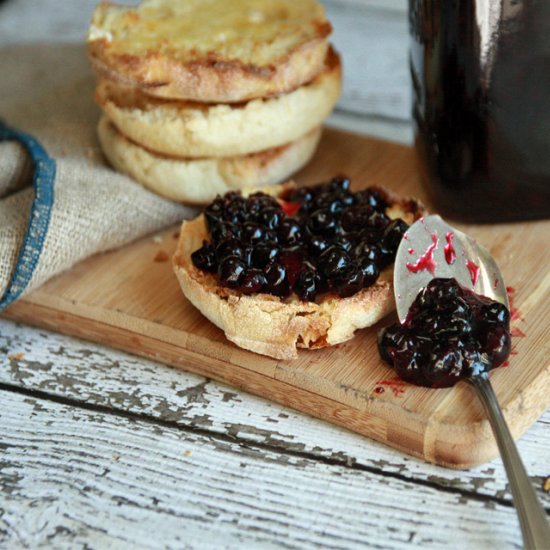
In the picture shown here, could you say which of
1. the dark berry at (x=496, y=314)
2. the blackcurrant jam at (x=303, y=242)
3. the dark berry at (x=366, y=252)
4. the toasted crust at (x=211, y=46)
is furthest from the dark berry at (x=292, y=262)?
the toasted crust at (x=211, y=46)

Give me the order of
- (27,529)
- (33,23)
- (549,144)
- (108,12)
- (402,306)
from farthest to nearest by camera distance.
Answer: (33,23), (108,12), (549,144), (402,306), (27,529)

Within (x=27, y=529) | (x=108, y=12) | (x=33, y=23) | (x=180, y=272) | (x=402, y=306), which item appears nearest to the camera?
(x=27, y=529)

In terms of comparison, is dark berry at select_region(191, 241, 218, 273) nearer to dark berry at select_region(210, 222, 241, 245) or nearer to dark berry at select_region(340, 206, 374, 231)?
dark berry at select_region(210, 222, 241, 245)

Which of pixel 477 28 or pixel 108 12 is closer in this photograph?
pixel 477 28

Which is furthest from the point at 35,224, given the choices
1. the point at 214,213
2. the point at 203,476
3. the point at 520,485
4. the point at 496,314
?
the point at 520,485

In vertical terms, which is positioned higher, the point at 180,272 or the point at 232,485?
the point at 180,272

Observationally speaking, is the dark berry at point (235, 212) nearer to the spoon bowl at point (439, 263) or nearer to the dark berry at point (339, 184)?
the dark berry at point (339, 184)

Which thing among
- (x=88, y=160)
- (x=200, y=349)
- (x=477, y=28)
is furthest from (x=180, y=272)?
(x=477, y=28)

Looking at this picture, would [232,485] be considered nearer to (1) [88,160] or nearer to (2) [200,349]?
(2) [200,349]
